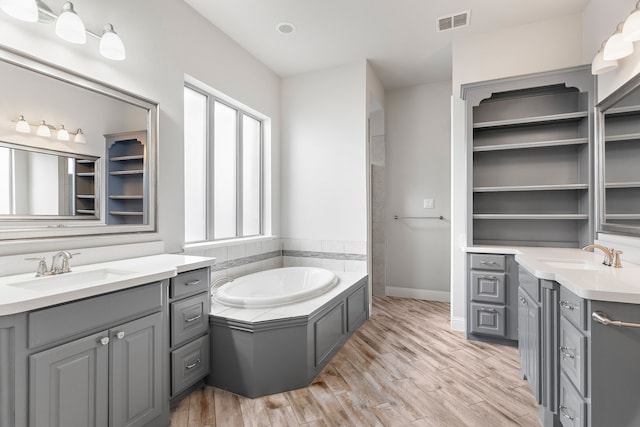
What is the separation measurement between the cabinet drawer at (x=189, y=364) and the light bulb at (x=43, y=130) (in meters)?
1.38

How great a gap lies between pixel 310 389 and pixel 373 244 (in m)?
2.58

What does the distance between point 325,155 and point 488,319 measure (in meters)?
2.32

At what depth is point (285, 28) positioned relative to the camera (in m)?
2.83

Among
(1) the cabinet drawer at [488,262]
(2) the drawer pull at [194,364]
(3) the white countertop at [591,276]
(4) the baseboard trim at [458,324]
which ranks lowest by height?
(4) the baseboard trim at [458,324]

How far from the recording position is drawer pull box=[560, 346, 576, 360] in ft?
4.55

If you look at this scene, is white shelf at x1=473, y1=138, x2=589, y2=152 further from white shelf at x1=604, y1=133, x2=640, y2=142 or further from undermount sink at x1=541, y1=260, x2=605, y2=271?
undermount sink at x1=541, y1=260, x2=605, y2=271

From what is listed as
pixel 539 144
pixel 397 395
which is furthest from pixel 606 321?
pixel 539 144

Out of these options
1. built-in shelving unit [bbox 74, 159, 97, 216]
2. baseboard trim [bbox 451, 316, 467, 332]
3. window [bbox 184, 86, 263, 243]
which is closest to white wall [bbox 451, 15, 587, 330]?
baseboard trim [bbox 451, 316, 467, 332]

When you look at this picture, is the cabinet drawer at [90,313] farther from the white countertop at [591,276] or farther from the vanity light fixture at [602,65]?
the vanity light fixture at [602,65]

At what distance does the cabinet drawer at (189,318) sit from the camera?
5.97 ft

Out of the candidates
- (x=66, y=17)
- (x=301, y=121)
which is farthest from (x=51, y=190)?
(x=301, y=121)

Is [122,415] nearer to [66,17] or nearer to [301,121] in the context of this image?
[66,17]

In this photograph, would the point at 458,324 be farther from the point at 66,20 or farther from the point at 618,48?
the point at 66,20

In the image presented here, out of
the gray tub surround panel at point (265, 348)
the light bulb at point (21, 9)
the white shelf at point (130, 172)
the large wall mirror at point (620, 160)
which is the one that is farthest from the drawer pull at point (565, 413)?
the light bulb at point (21, 9)
